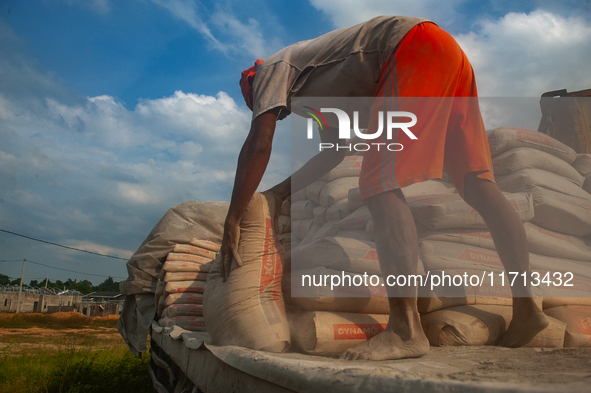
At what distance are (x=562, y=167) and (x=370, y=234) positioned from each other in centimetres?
188

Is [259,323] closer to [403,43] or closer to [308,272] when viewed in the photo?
[308,272]

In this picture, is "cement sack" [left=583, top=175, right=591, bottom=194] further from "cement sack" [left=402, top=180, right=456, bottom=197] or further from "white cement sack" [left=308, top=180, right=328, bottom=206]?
"white cement sack" [left=308, top=180, right=328, bottom=206]

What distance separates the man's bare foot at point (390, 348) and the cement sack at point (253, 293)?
10.9 inches

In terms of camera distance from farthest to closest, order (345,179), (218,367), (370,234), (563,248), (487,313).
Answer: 1. (345,179)
2. (563,248)
3. (370,234)
4. (487,313)
5. (218,367)

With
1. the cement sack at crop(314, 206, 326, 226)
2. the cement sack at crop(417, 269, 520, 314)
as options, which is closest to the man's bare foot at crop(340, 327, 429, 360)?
the cement sack at crop(417, 269, 520, 314)

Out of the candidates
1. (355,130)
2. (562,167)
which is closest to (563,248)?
(562,167)

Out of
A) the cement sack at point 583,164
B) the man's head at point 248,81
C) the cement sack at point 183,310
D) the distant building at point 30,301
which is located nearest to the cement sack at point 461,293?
the man's head at point 248,81

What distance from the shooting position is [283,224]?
1.54 meters

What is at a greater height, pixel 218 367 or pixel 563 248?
pixel 563 248

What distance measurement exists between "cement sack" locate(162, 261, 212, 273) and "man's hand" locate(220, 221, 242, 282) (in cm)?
109

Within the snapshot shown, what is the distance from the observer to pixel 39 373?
325cm

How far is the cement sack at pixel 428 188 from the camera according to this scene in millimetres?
2537

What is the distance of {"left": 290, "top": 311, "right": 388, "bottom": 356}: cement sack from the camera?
42.1 inches

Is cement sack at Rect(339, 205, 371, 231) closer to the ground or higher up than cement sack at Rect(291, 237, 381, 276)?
higher up
